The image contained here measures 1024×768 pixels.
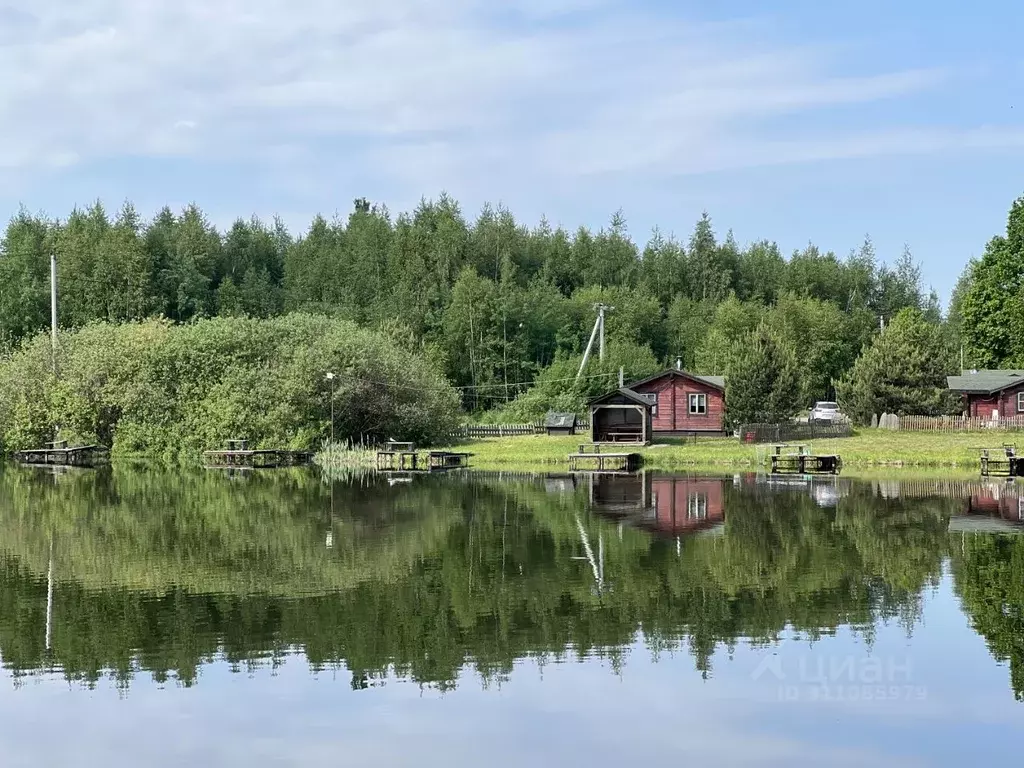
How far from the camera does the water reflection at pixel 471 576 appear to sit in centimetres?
1945

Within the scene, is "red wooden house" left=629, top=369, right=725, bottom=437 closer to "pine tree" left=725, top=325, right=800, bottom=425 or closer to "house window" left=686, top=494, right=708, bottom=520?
"pine tree" left=725, top=325, right=800, bottom=425

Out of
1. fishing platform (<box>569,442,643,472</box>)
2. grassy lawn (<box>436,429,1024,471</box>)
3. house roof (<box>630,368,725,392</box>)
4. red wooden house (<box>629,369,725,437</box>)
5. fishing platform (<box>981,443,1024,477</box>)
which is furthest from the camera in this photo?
red wooden house (<box>629,369,725,437</box>)

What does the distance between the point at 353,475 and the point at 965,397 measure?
38.5m

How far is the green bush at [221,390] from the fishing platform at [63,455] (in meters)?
0.94

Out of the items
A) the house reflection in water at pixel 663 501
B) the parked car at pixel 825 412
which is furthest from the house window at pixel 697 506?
the parked car at pixel 825 412

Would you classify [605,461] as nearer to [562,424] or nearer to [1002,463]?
[562,424]

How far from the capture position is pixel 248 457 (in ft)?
219

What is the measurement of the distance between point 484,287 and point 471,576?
8078 cm

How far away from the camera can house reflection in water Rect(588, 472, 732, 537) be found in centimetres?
3522

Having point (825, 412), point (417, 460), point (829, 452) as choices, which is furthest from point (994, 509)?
point (825, 412)

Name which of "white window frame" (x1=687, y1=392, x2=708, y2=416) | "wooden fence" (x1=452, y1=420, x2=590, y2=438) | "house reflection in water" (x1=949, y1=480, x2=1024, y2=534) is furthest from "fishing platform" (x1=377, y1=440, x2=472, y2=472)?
"house reflection in water" (x1=949, y1=480, x2=1024, y2=534)

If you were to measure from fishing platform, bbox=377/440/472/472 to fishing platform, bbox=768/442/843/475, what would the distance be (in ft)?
50.9

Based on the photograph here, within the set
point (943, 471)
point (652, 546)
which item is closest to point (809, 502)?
point (652, 546)
